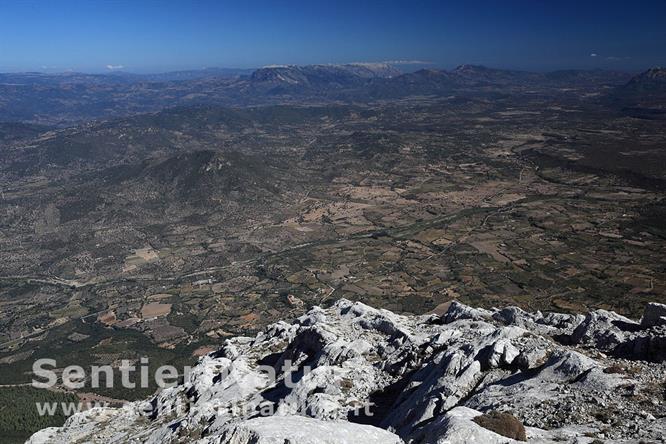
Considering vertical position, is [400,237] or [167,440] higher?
[167,440]

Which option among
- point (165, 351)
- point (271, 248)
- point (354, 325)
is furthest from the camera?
point (271, 248)

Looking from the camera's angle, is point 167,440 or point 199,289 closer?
point 167,440

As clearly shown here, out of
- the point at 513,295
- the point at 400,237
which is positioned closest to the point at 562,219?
the point at 400,237

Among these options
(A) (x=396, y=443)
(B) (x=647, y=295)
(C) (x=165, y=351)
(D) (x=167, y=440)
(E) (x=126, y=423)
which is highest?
(A) (x=396, y=443)

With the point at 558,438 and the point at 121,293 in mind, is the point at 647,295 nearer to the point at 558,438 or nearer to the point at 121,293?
the point at 558,438

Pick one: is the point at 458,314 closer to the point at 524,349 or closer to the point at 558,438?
the point at 524,349

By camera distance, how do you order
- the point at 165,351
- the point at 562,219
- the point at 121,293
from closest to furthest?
the point at 165,351 < the point at 121,293 < the point at 562,219
